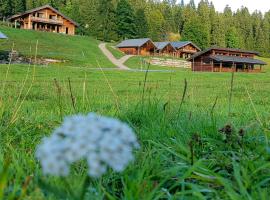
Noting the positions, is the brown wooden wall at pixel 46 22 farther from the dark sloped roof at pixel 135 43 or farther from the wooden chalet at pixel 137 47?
the wooden chalet at pixel 137 47

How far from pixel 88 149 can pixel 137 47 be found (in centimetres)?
9419

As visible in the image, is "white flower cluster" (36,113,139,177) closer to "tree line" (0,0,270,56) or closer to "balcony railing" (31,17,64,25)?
"tree line" (0,0,270,56)

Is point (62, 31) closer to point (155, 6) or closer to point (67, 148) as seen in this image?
point (155, 6)

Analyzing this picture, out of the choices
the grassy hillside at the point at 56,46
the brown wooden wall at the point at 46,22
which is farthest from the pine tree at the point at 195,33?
the grassy hillside at the point at 56,46

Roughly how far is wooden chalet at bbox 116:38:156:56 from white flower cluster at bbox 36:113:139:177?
9301cm

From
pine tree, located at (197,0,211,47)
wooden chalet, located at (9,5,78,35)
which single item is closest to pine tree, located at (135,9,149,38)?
pine tree, located at (197,0,211,47)

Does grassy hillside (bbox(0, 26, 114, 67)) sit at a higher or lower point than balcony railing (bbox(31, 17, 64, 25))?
lower

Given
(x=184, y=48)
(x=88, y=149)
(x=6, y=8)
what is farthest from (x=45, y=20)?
(x=88, y=149)

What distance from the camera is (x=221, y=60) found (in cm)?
7444

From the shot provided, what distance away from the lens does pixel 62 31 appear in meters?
106

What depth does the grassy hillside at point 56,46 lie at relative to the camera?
63.8 meters

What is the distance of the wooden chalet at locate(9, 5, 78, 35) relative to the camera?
9983 cm

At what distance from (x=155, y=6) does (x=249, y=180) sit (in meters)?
170

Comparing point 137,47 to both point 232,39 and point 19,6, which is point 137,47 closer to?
point 19,6
